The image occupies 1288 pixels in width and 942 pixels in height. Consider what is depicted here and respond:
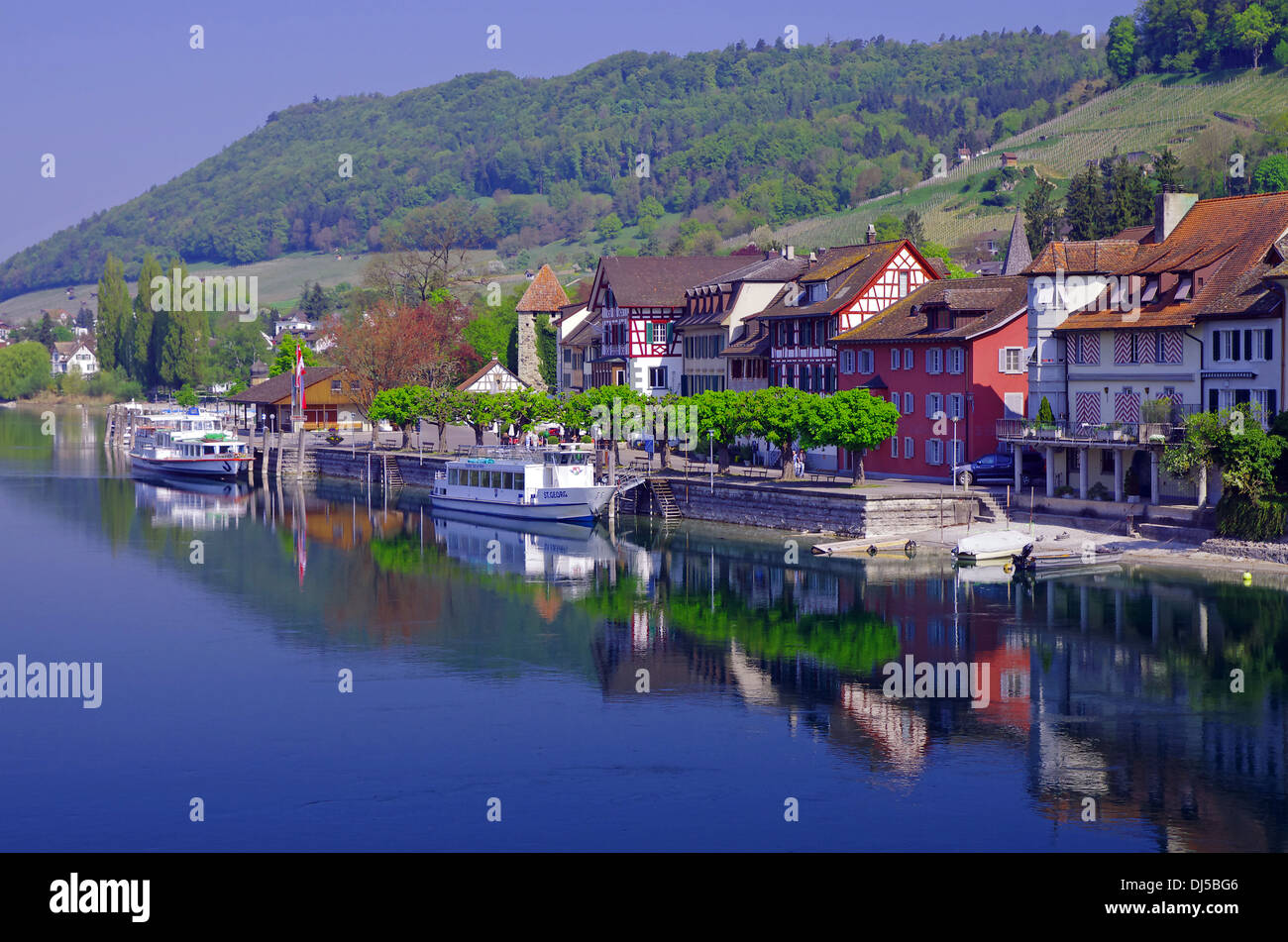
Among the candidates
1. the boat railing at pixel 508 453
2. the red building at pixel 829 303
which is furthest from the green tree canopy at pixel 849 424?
the boat railing at pixel 508 453

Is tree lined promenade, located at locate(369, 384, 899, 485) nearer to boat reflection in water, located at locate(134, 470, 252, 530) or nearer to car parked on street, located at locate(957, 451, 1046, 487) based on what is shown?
car parked on street, located at locate(957, 451, 1046, 487)

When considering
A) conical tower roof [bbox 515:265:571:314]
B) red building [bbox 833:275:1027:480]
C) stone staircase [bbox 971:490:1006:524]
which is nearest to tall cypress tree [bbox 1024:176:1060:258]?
conical tower roof [bbox 515:265:571:314]

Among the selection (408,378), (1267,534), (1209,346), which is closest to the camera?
(1267,534)

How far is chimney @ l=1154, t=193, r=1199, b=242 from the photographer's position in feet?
215

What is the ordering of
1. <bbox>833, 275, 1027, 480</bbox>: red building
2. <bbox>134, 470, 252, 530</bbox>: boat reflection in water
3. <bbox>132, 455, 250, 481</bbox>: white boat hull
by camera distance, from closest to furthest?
1. <bbox>833, 275, 1027, 480</bbox>: red building
2. <bbox>134, 470, 252, 530</bbox>: boat reflection in water
3. <bbox>132, 455, 250, 481</bbox>: white boat hull

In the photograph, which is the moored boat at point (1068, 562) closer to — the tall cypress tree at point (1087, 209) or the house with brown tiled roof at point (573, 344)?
the house with brown tiled roof at point (573, 344)

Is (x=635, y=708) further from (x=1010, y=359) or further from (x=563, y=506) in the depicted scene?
(x=563, y=506)

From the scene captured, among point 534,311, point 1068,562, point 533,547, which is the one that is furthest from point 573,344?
A: point 1068,562

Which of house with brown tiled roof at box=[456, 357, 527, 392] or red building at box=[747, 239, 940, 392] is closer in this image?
red building at box=[747, 239, 940, 392]

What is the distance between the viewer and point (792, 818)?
3155cm

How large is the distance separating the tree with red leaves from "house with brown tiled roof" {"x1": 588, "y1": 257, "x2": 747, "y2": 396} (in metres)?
18.4

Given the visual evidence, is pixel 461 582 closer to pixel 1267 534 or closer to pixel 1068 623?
pixel 1068 623

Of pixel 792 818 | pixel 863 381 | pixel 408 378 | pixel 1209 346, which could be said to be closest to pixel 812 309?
pixel 863 381
